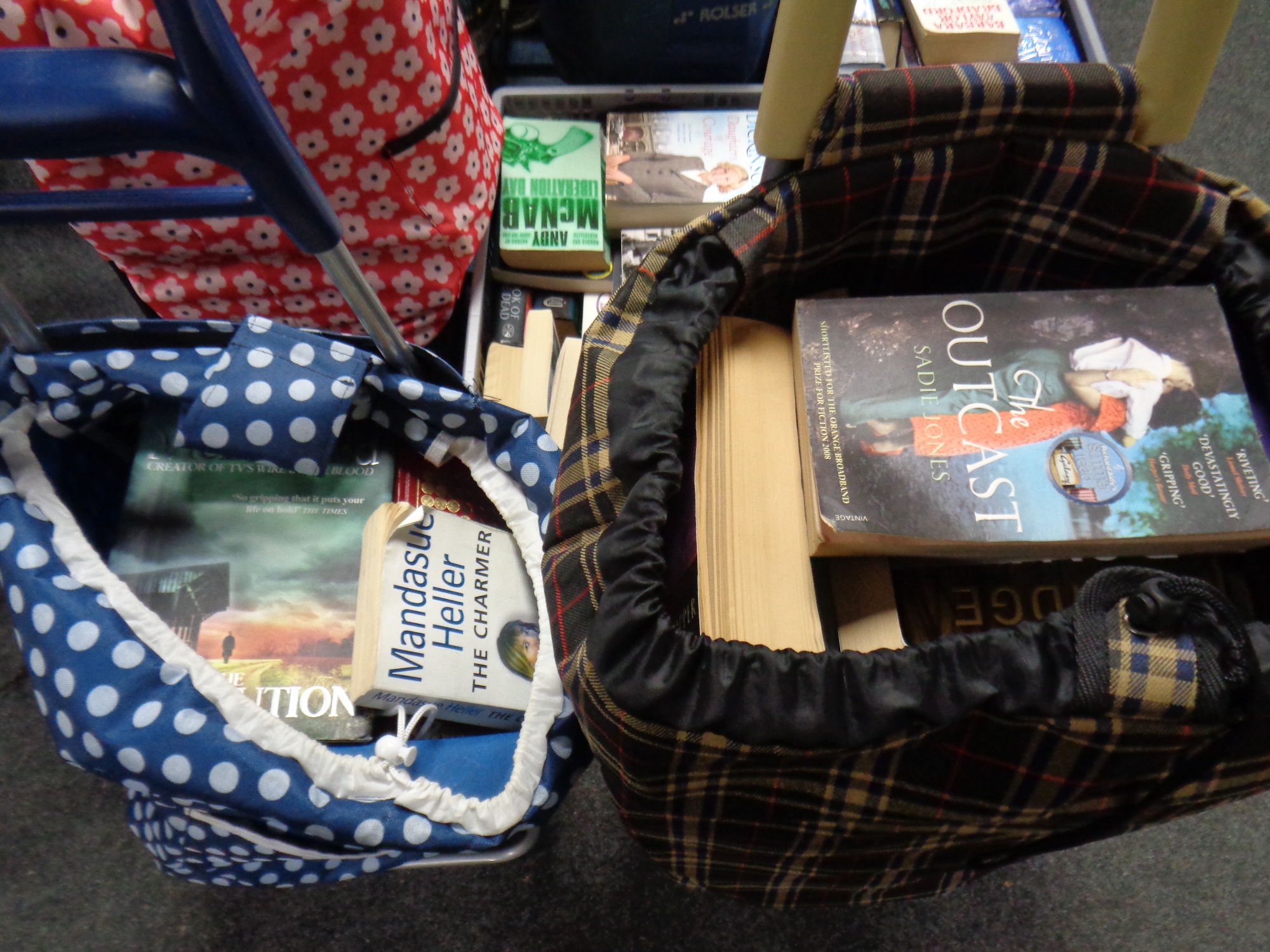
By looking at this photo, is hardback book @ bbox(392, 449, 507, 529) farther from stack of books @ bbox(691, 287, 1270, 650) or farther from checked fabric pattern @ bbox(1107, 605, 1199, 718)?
checked fabric pattern @ bbox(1107, 605, 1199, 718)

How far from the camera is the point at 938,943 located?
3.23 ft

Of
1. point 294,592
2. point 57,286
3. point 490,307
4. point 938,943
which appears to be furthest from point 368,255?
point 938,943

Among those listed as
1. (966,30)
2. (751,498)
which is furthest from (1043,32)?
(751,498)

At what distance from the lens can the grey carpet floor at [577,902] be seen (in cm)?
98

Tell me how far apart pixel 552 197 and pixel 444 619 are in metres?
0.55

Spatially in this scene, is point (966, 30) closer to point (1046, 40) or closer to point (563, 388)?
point (1046, 40)

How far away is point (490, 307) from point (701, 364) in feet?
1.54

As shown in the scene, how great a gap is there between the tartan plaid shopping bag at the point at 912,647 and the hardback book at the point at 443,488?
0.83 ft

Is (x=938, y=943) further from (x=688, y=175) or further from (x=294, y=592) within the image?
(x=688, y=175)

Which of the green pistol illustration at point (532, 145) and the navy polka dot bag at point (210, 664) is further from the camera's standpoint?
the green pistol illustration at point (532, 145)

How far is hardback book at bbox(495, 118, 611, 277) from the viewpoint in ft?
3.20

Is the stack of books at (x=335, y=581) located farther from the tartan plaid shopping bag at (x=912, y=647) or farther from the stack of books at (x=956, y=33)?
the stack of books at (x=956, y=33)

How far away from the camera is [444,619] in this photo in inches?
28.1

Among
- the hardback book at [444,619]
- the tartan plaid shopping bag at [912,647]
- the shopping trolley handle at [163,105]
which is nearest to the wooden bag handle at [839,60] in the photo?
the tartan plaid shopping bag at [912,647]
